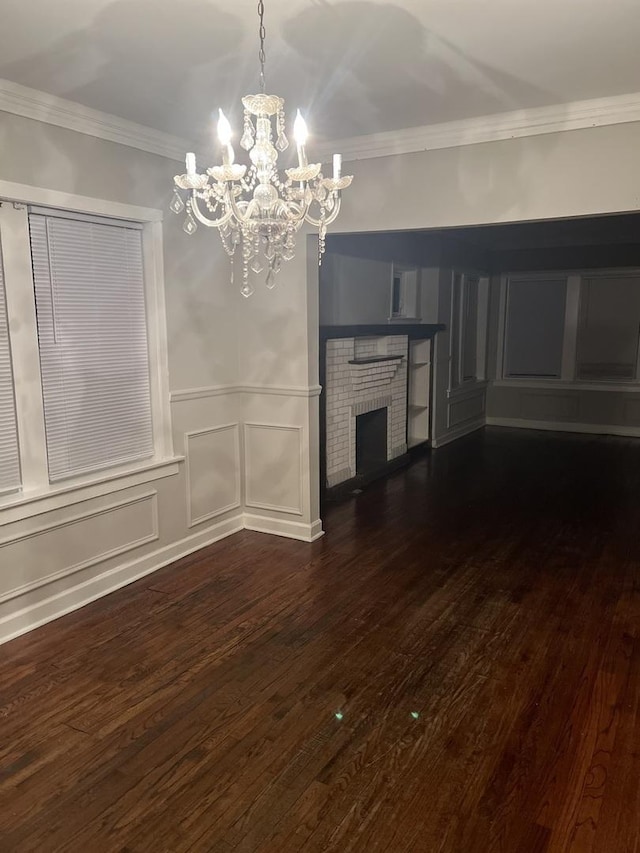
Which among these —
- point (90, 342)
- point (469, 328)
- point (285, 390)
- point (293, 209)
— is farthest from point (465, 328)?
point (293, 209)

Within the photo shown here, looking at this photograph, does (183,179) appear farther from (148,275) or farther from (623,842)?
(623,842)

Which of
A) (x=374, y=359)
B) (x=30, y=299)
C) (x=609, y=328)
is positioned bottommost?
(x=374, y=359)

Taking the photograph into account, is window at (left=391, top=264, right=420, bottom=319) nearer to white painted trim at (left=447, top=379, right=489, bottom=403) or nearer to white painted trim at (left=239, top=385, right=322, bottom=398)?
white painted trim at (left=447, top=379, right=489, bottom=403)

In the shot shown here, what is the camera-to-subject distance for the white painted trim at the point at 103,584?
323 cm

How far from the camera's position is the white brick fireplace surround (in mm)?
5586

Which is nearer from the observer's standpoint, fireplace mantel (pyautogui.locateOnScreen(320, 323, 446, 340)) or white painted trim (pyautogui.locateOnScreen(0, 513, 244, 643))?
white painted trim (pyautogui.locateOnScreen(0, 513, 244, 643))

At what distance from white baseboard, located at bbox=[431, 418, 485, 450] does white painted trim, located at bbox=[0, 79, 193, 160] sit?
496 cm

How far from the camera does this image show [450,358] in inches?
318

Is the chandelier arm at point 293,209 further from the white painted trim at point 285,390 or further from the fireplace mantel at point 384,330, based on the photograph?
the fireplace mantel at point 384,330

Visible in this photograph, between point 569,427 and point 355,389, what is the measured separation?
14.9ft

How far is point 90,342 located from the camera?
354cm

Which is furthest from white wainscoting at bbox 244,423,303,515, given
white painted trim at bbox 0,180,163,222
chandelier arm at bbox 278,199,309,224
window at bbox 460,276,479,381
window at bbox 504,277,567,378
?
window at bbox 504,277,567,378

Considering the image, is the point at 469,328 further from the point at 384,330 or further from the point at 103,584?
the point at 103,584

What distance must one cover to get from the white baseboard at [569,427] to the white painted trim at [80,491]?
21.3 feet
